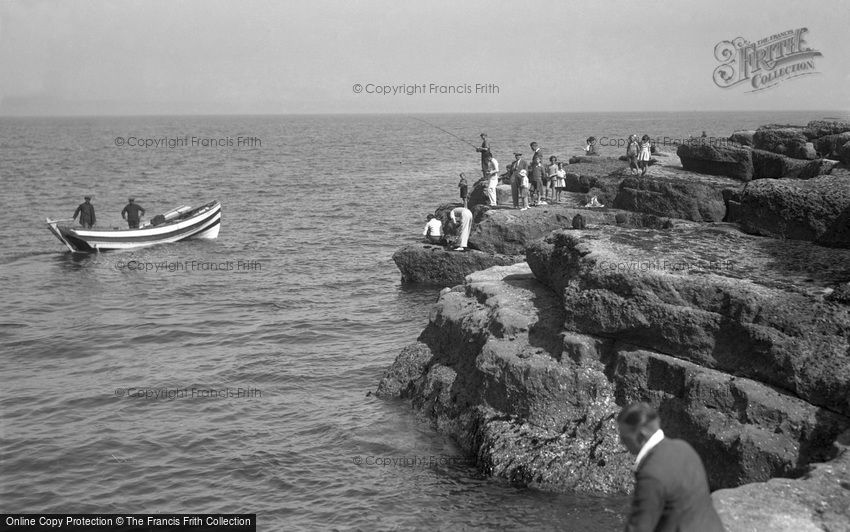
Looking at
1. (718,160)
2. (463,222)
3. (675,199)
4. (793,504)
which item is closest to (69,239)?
(463,222)

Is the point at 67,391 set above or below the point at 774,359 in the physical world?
below

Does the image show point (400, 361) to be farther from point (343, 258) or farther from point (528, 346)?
point (343, 258)

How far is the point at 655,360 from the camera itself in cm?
1298

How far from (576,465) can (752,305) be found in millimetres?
3640

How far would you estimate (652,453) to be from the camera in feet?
20.1

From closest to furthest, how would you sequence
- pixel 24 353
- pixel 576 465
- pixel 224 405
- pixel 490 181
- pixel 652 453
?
pixel 652 453
pixel 576 465
pixel 224 405
pixel 24 353
pixel 490 181

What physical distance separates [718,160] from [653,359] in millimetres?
17748

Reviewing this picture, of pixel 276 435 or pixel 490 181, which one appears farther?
pixel 490 181

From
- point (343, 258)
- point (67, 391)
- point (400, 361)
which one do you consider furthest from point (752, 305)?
point (343, 258)

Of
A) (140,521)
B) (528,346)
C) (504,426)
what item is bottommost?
Answer: (140,521)

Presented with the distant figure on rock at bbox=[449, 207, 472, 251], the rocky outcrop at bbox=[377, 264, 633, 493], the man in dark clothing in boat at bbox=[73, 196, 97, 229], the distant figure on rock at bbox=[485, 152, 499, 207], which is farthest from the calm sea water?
the distant figure on rock at bbox=[485, 152, 499, 207]

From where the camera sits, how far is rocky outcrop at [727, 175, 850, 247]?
14.9 metres

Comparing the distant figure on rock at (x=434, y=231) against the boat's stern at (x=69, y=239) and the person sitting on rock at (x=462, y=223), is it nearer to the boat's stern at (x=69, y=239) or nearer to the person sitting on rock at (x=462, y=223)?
the person sitting on rock at (x=462, y=223)

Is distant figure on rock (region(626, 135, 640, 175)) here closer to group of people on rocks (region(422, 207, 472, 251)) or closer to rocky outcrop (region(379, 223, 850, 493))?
group of people on rocks (region(422, 207, 472, 251))
